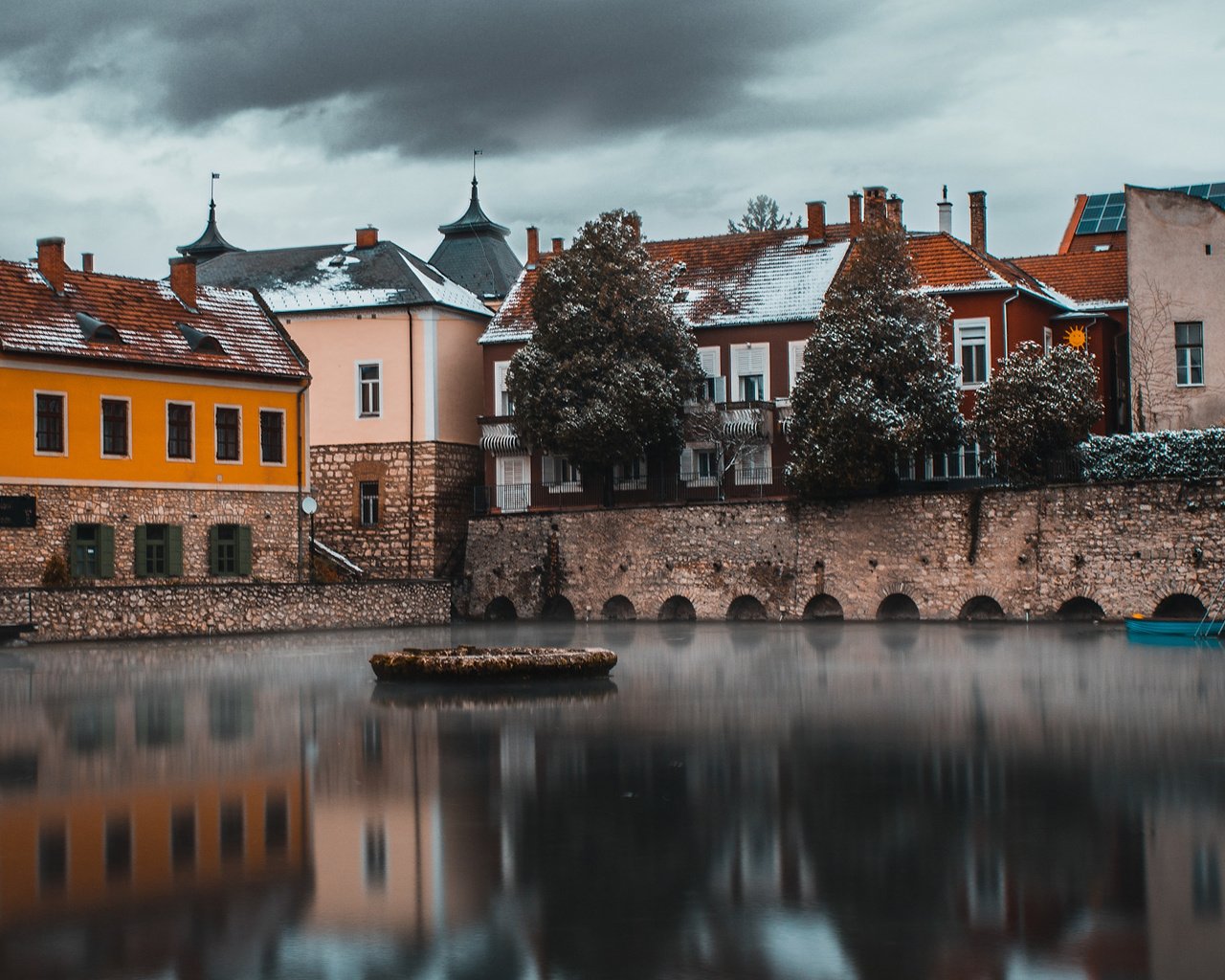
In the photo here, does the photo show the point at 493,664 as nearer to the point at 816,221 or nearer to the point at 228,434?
the point at 228,434

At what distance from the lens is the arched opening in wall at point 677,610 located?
45812 mm

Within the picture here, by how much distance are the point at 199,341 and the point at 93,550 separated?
6212 mm

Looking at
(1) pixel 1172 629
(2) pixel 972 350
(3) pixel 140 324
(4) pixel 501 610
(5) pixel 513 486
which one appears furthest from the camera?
(5) pixel 513 486

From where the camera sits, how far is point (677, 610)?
1822 inches

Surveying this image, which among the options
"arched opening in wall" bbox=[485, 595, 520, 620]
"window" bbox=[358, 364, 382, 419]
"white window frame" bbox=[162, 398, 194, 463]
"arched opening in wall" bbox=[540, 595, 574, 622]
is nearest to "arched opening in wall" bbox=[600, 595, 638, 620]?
"arched opening in wall" bbox=[540, 595, 574, 622]

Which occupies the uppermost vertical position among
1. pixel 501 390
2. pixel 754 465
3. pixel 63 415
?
pixel 501 390

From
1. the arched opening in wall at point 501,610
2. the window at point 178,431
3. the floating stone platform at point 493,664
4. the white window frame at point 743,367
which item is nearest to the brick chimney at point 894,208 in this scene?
the white window frame at point 743,367

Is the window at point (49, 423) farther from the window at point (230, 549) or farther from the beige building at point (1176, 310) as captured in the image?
the beige building at point (1176, 310)

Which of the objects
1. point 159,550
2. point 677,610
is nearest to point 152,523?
point 159,550

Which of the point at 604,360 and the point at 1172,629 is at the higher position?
the point at 604,360

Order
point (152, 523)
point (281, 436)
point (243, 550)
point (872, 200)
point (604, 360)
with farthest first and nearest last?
point (872, 200)
point (604, 360)
point (281, 436)
point (243, 550)
point (152, 523)

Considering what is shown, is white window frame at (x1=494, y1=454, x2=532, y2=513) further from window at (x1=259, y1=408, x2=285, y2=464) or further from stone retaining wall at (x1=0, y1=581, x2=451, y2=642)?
window at (x1=259, y1=408, x2=285, y2=464)

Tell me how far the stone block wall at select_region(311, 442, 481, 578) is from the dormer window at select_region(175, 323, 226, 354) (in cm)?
870

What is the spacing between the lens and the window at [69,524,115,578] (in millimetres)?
39188
